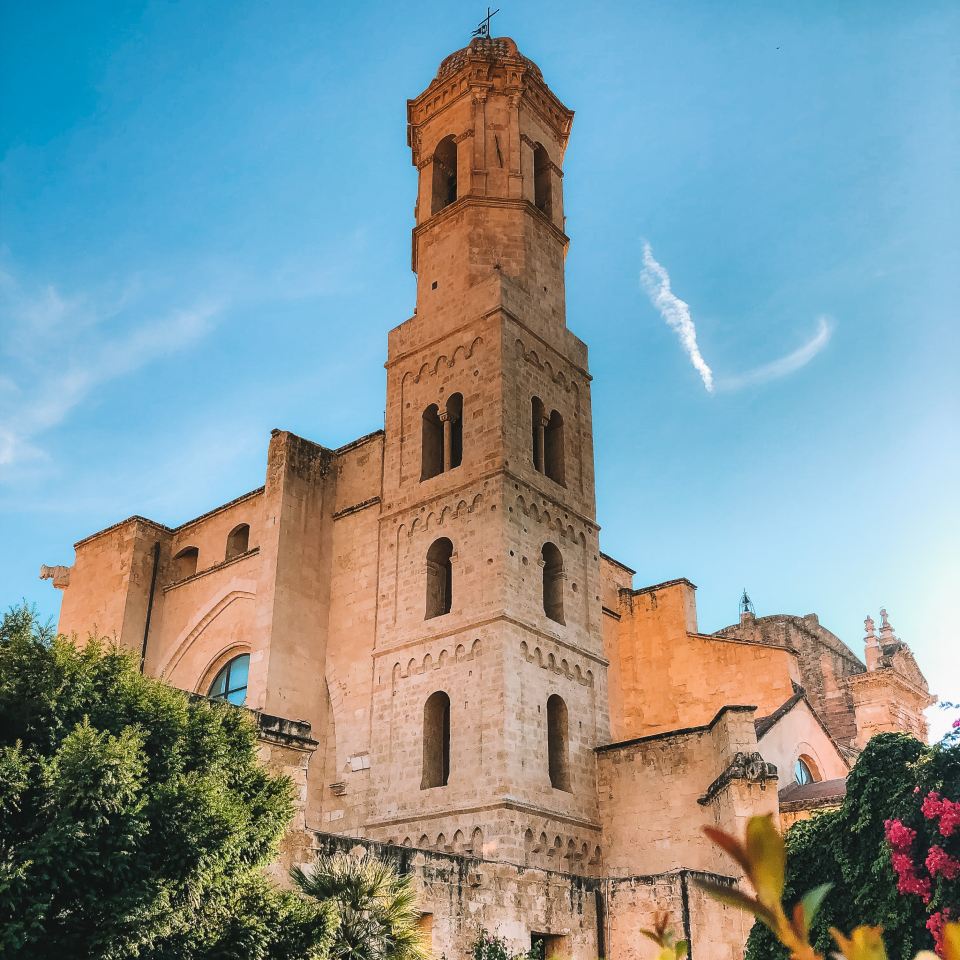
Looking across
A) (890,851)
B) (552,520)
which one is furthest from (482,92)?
(890,851)

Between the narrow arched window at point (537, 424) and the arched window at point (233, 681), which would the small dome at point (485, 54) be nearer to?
the narrow arched window at point (537, 424)

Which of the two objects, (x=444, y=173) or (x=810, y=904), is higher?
(x=444, y=173)

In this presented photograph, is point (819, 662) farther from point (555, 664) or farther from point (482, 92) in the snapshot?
point (482, 92)

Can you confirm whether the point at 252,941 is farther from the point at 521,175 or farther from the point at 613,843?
the point at 521,175

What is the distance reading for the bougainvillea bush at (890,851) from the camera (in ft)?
33.1

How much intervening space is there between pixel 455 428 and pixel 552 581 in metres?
3.71

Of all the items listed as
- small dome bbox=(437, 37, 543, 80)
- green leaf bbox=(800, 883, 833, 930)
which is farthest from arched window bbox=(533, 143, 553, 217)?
green leaf bbox=(800, 883, 833, 930)

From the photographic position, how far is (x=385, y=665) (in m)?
20.1

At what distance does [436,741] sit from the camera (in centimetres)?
1916

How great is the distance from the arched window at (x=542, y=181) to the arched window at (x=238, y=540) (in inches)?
379

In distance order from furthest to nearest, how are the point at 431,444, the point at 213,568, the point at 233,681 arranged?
1. the point at 213,568
2. the point at 233,681
3. the point at 431,444

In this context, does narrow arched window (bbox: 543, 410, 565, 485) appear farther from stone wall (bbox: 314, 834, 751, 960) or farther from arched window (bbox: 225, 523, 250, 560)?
stone wall (bbox: 314, 834, 751, 960)

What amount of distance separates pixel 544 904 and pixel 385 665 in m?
6.39

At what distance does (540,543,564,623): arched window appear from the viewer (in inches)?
805
